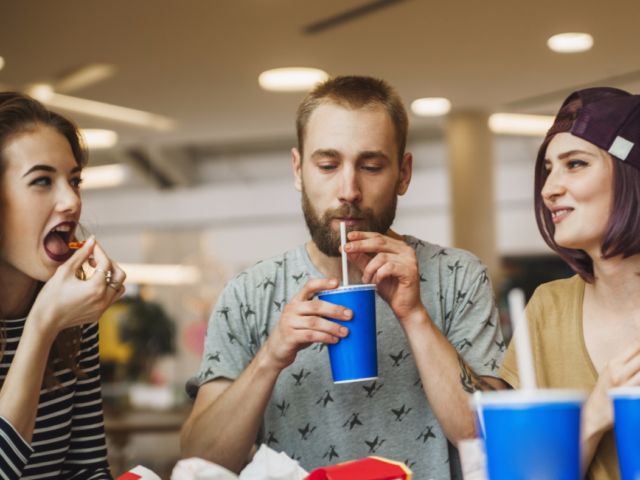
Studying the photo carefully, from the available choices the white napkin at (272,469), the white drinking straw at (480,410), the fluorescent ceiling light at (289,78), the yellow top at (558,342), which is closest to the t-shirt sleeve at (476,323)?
the yellow top at (558,342)

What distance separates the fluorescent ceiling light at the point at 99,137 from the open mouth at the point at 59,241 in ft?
21.0

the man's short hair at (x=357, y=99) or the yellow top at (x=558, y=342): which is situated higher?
the man's short hair at (x=357, y=99)

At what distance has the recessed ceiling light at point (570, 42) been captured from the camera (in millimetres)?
5491

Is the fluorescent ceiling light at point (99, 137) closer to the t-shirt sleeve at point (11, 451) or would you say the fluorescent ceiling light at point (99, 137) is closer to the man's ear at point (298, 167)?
the man's ear at point (298, 167)

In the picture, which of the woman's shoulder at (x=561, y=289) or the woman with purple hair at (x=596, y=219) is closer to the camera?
the woman with purple hair at (x=596, y=219)

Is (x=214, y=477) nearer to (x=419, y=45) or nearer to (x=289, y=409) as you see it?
(x=289, y=409)

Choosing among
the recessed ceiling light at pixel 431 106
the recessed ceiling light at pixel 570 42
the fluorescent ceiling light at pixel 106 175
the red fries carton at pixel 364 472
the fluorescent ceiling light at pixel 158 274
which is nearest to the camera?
the red fries carton at pixel 364 472

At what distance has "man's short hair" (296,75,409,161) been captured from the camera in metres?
1.95

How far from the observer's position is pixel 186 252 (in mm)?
12367

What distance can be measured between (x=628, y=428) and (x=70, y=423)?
1.25m

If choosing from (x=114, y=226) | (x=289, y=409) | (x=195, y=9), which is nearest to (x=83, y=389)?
(x=289, y=409)

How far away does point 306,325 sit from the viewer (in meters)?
1.52

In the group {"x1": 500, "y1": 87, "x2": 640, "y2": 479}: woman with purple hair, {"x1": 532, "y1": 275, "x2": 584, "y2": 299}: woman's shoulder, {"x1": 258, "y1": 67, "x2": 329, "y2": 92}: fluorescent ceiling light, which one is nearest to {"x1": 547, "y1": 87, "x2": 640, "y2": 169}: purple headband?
{"x1": 500, "y1": 87, "x2": 640, "y2": 479}: woman with purple hair

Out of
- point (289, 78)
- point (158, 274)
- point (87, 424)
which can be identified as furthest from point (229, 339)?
point (158, 274)
